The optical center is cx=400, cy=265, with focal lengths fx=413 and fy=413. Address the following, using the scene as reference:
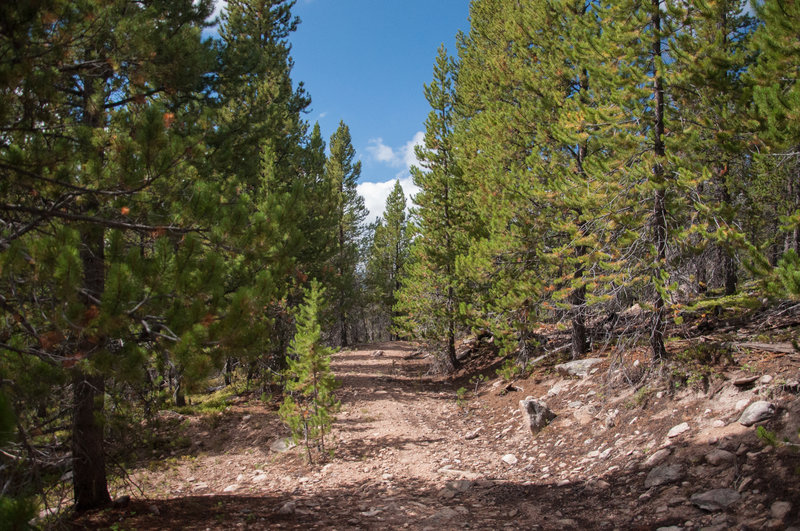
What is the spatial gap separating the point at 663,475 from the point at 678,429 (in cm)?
95

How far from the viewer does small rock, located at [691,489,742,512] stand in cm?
378

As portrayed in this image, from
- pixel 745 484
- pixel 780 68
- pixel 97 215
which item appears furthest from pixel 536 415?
pixel 97 215

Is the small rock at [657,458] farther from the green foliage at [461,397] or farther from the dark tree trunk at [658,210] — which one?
the green foliage at [461,397]

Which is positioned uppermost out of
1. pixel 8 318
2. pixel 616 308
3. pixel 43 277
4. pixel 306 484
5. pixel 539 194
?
pixel 539 194

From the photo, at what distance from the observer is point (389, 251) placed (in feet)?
104

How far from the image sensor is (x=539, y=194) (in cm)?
852

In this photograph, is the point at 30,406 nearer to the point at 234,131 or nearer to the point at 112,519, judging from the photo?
the point at 112,519

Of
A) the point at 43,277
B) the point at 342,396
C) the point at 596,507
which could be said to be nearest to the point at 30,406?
the point at 43,277

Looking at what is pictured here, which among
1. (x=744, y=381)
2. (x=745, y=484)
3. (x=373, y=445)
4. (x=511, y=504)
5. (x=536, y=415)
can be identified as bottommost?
(x=373, y=445)

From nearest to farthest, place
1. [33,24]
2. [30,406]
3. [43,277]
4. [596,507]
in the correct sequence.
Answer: [43,277], [33,24], [30,406], [596,507]

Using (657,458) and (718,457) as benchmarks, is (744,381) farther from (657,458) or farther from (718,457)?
(657,458)

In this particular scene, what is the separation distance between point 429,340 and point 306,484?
8480 mm

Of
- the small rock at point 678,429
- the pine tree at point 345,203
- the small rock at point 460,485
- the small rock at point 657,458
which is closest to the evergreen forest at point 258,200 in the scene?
the small rock at point 678,429

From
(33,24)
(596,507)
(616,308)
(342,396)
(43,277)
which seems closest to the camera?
(43,277)
